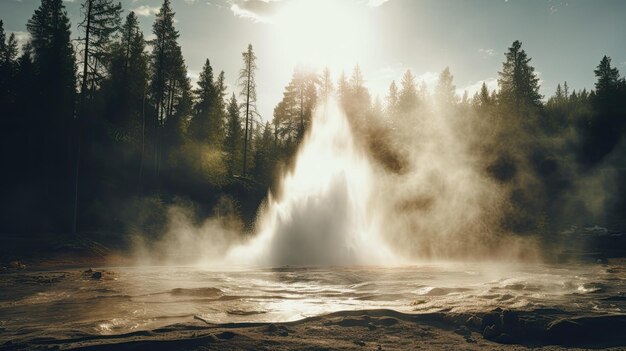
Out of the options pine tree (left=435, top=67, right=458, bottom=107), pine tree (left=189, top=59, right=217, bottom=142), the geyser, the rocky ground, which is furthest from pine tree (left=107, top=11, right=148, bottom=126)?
pine tree (left=435, top=67, right=458, bottom=107)

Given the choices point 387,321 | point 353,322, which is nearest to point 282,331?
point 353,322

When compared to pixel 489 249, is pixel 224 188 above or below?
above

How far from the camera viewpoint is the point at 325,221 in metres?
23.1

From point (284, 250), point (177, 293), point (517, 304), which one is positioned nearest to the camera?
point (517, 304)

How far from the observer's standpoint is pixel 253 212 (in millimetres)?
39500

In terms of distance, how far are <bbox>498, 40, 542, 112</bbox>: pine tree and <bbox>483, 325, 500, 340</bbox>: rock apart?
5085 cm

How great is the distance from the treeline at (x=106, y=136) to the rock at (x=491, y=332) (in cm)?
2567

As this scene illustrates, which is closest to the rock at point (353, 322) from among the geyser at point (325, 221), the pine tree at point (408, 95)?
the geyser at point (325, 221)

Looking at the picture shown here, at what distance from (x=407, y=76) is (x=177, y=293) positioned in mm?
52250

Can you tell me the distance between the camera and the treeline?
93.4ft

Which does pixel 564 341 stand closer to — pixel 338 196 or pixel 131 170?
pixel 338 196

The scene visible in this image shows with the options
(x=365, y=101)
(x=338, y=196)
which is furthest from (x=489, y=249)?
(x=365, y=101)

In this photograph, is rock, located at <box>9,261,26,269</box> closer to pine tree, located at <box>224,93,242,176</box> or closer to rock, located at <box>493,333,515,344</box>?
rock, located at <box>493,333,515,344</box>

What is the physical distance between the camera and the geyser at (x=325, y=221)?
21.6 metres
